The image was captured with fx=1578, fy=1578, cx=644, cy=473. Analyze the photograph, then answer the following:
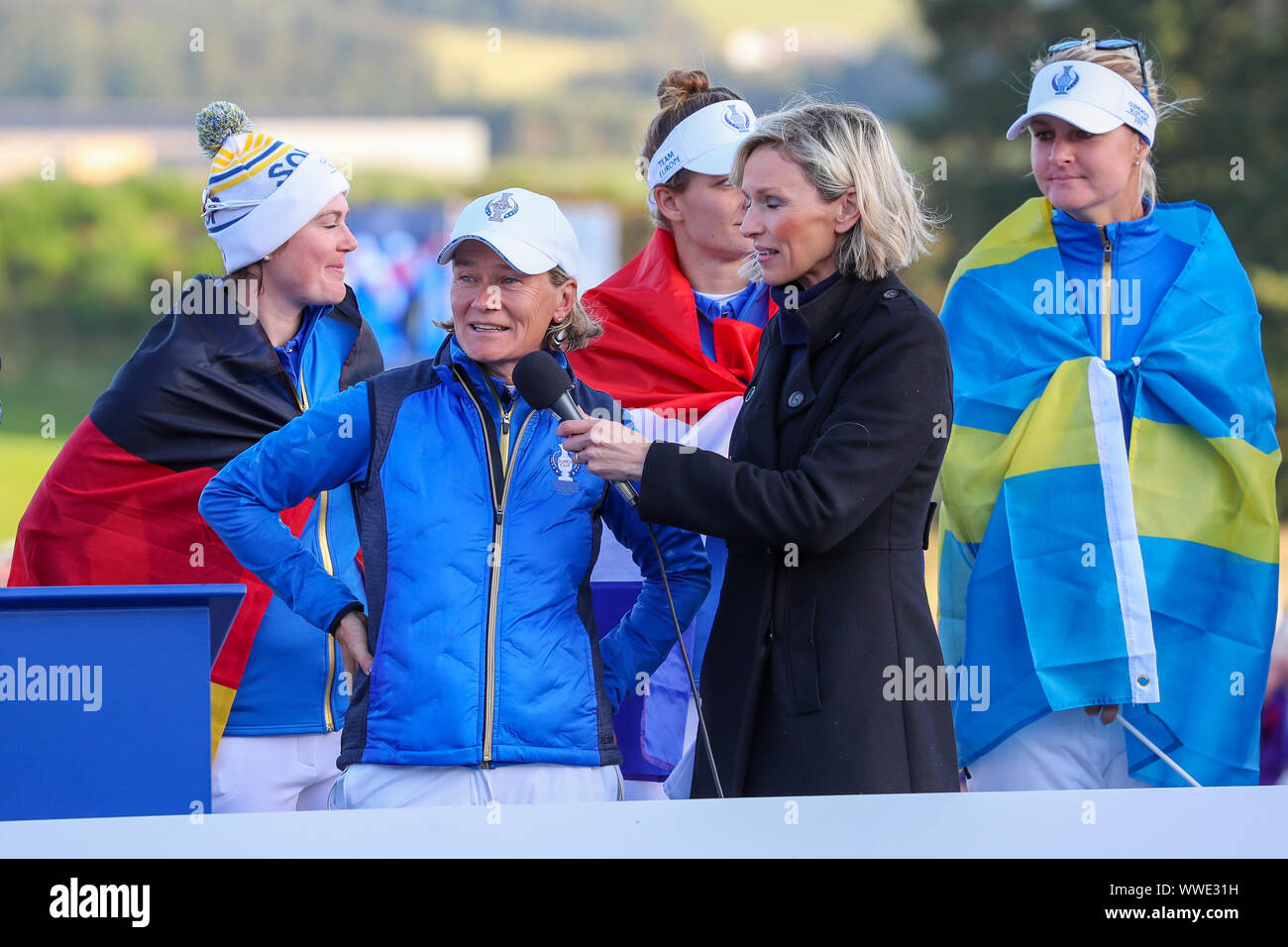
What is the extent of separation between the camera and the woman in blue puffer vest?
8.22 ft

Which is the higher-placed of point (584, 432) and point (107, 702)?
point (584, 432)

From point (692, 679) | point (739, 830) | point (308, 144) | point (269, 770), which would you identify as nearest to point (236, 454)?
point (269, 770)

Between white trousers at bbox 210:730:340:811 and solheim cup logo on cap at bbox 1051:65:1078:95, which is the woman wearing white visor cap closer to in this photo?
solheim cup logo on cap at bbox 1051:65:1078:95

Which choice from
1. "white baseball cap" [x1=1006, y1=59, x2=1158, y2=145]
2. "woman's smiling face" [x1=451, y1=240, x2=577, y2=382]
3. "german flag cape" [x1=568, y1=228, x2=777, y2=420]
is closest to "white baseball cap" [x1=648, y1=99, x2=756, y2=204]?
"german flag cape" [x1=568, y1=228, x2=777, y2=420]

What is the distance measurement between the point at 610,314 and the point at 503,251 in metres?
1.00

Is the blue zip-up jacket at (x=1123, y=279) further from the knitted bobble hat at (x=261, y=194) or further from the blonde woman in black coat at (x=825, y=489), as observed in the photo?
the knitted bobble hat at (x=261, y=194)

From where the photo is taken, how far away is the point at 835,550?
2473 mm

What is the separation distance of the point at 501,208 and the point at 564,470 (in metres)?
0.47

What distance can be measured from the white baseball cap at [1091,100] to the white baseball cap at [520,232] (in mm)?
1142

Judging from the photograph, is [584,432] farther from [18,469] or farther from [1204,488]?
[18,469]

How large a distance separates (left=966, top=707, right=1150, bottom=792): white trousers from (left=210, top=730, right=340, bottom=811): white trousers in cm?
139

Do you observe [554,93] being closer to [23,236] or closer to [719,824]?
[23,236]

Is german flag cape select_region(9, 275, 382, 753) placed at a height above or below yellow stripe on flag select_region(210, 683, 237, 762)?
above

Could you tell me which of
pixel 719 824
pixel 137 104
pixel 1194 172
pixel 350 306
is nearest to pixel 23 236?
pixel 137 104
